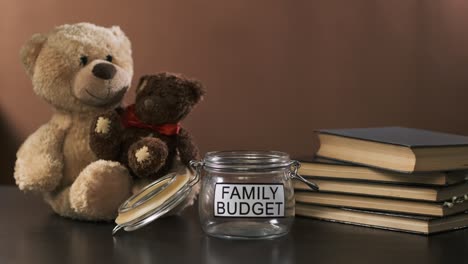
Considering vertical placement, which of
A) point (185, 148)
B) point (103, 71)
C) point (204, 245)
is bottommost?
point (204, 245)

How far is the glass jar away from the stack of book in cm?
10

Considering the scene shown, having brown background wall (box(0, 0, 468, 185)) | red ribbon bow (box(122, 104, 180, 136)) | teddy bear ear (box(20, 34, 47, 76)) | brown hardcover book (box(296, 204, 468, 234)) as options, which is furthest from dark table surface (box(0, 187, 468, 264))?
brown background wall (box(0, 0, 468, 185))

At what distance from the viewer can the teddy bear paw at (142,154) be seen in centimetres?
96

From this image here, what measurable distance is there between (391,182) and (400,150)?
0.05m

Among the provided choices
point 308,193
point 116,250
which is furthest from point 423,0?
point 116,250

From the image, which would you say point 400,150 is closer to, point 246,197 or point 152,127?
point 246,197

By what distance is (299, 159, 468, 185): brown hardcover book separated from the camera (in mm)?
921

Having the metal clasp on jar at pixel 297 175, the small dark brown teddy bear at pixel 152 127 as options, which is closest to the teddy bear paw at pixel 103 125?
the small dark brown teddy bear at pixel 152 127

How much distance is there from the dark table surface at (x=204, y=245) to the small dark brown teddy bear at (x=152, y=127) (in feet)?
0.31

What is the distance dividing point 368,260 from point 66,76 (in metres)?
0.49

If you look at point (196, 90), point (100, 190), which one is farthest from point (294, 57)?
point (100, 190)

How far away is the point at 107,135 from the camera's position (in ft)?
3.24

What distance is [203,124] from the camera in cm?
149

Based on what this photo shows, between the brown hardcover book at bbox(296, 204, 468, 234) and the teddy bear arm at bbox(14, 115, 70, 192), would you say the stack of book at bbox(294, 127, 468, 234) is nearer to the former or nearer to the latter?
the brown hardcover book at bbox(296, 204, 468, 234)
